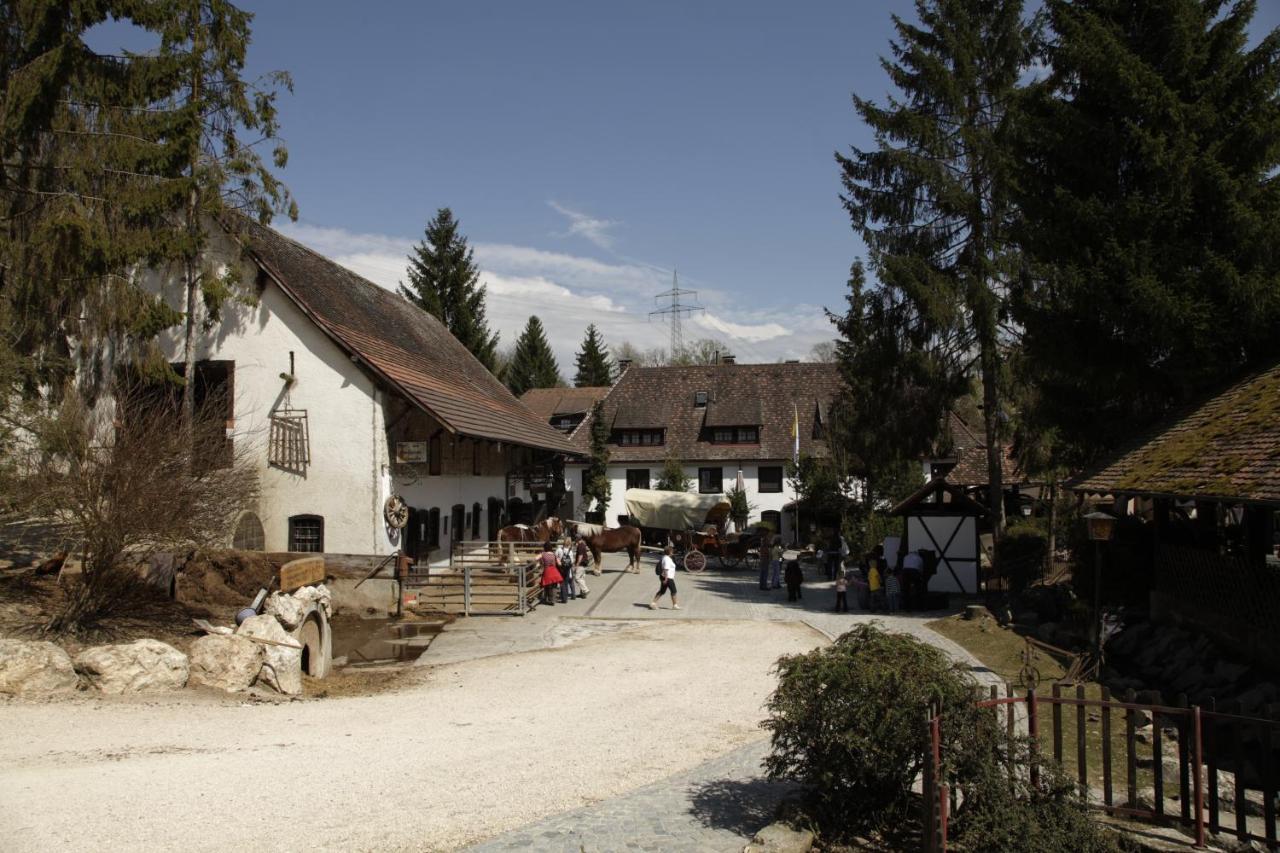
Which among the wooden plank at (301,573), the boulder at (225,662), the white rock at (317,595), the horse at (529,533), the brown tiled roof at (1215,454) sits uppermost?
the brown tiled roof at (1215,454)

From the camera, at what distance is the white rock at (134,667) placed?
40.9ft

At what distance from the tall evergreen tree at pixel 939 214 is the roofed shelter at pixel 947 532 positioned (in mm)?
1271

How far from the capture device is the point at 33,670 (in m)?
12.0

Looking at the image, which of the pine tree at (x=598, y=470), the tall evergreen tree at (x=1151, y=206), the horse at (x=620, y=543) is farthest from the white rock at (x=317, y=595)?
the pine tree at (x=598, y=470)

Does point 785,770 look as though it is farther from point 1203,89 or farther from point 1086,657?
point 1203,89

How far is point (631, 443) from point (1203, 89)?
107 ft

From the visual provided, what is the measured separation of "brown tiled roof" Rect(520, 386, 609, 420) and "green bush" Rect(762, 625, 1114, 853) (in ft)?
155

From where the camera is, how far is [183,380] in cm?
1888

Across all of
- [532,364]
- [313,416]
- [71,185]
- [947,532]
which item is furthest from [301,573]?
[532,364]

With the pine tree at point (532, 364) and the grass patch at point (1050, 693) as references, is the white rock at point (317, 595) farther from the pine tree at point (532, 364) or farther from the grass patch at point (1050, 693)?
the pine tree at point (532, 364)

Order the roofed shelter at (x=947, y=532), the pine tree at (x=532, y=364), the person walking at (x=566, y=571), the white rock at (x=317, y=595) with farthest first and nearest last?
1. the pine tree at (x=532, y=364)
2. the roofed shelter at (x=947, y=532)
3. the person walking at (x=566, y=571)
4. the white rock at (x=317, y=595)

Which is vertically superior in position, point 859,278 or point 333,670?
point 859,278

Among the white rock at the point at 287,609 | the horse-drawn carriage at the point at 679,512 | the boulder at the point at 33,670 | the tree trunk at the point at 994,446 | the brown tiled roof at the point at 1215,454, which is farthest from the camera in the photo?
the horse-drawn carriage at the point at 679,512

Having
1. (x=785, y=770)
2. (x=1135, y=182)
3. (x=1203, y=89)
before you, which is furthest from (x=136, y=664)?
(x=1203, y=89)
